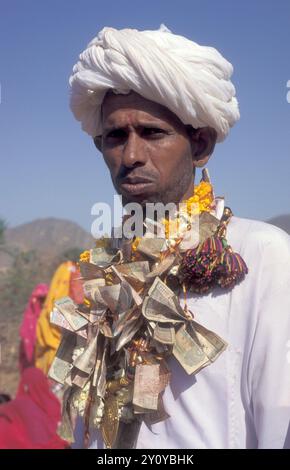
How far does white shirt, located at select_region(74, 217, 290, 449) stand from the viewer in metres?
1.79

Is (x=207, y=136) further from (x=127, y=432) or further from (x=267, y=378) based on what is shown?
(x=127, y=432)

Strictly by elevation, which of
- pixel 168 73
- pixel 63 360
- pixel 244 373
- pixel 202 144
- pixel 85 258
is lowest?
pixel 63 360

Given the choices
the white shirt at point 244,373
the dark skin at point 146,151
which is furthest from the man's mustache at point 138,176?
the white shirt at point 244,373

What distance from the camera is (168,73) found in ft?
7.00

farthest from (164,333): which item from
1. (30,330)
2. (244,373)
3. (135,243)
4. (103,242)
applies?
(30,330)

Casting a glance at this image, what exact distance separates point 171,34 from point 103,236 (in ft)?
3.04

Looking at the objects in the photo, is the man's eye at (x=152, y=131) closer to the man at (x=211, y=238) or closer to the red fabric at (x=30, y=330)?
the man at (x=211, y=238)

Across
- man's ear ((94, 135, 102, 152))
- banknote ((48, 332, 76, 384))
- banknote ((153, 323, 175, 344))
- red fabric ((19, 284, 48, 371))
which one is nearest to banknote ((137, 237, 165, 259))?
banknote ((153, 323, 175, 344))

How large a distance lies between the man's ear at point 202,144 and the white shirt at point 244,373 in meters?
0.44

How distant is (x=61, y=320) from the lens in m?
2.31

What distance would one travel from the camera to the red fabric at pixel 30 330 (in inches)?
292

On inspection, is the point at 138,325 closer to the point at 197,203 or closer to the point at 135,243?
the point at 135,243

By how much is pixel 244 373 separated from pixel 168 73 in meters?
1.14
